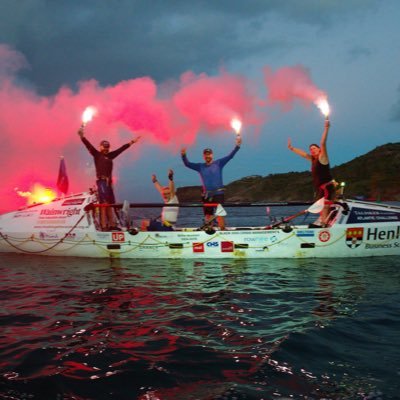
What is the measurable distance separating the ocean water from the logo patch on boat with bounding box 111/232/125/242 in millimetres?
2787

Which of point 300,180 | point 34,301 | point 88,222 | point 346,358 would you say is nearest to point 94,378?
point 346,358

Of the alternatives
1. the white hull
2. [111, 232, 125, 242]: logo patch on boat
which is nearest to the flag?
the white hull

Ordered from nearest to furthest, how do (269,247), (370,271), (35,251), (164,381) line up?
(164,381), (370,271), (269,247), (35,251)

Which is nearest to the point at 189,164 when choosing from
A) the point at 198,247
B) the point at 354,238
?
the point at 198,247

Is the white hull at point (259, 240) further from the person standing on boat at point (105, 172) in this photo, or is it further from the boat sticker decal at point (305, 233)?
the person standing on boat at point (105, 172)

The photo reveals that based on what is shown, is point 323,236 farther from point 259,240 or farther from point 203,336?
point 203,336

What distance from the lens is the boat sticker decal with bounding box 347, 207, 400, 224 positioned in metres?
11.2

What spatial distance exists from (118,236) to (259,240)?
4540 millimetres

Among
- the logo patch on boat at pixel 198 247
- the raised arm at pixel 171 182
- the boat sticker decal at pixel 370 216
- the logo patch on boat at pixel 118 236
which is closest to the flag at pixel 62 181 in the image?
the logo patch on boat at pixel 118 236

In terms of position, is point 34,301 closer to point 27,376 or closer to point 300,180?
point 27,376

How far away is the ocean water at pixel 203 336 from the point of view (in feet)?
12.4

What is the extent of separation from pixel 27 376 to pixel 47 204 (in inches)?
398

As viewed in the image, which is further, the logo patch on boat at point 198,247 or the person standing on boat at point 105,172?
the person standing on boat at point 105,172

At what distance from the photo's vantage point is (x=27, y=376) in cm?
401
